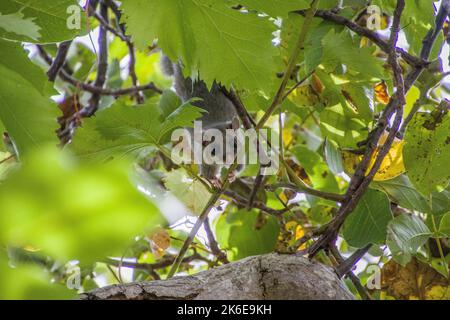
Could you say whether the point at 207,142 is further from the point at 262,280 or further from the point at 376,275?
the point at 262,280

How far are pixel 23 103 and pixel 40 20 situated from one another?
4.4 inches

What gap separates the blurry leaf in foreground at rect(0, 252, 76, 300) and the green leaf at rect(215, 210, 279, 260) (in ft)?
3.00

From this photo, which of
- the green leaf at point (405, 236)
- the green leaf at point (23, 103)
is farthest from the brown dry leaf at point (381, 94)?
the green leaf at point (23, 103)

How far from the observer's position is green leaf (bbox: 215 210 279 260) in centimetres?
119

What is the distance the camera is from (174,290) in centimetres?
59

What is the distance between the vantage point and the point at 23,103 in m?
0.67

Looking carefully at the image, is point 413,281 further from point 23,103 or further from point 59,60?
point 59,60

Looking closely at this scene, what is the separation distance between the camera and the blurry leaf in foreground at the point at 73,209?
226 millimetres

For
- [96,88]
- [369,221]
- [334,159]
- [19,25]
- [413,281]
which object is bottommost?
[413,281]

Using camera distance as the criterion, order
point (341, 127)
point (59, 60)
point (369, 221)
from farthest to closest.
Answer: point (59, 60) < point (341, 127) < point (369, 221)

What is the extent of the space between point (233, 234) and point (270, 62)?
21.9 inches

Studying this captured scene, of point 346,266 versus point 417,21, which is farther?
point 417,21

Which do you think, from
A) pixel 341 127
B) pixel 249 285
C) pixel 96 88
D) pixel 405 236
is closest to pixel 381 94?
pixel 341 127
